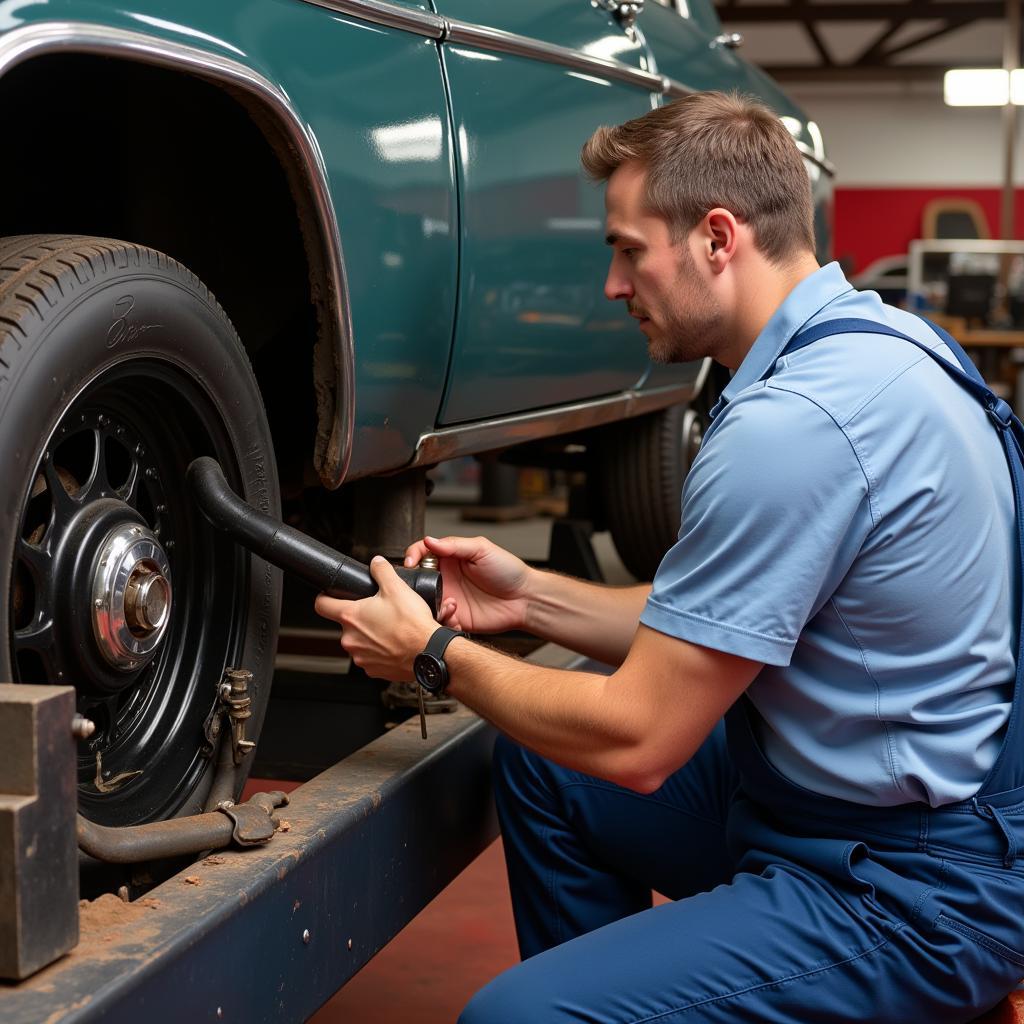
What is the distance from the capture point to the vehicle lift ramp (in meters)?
1.10

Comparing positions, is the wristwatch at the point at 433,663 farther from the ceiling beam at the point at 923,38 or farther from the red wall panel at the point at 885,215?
the red wall panel at the point at 885,215

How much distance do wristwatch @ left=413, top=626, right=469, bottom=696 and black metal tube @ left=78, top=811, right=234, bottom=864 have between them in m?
0.29

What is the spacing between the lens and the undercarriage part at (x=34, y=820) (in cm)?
102

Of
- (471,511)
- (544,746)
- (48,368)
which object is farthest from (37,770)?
(471,511)

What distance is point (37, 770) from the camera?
1030 millimetres

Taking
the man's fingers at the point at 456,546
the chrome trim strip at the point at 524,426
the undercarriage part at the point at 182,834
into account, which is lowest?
the undercarriage part at the point at 182,834

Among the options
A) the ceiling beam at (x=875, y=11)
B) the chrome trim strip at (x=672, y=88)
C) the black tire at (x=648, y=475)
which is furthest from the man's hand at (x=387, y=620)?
the ceiling beam at (x=875, y=11)

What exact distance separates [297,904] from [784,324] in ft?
2.77

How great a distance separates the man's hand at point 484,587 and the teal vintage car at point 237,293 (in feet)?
0.50

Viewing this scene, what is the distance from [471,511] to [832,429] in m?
5.02

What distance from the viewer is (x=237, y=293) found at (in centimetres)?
184

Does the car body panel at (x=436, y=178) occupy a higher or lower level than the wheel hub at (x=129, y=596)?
higher

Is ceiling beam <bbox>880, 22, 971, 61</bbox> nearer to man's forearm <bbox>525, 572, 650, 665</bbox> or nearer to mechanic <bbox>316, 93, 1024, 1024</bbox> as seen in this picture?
man's forearm <bbox>525, 572, 650, 665</bbox>

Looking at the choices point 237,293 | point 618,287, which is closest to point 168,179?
point 237,293
